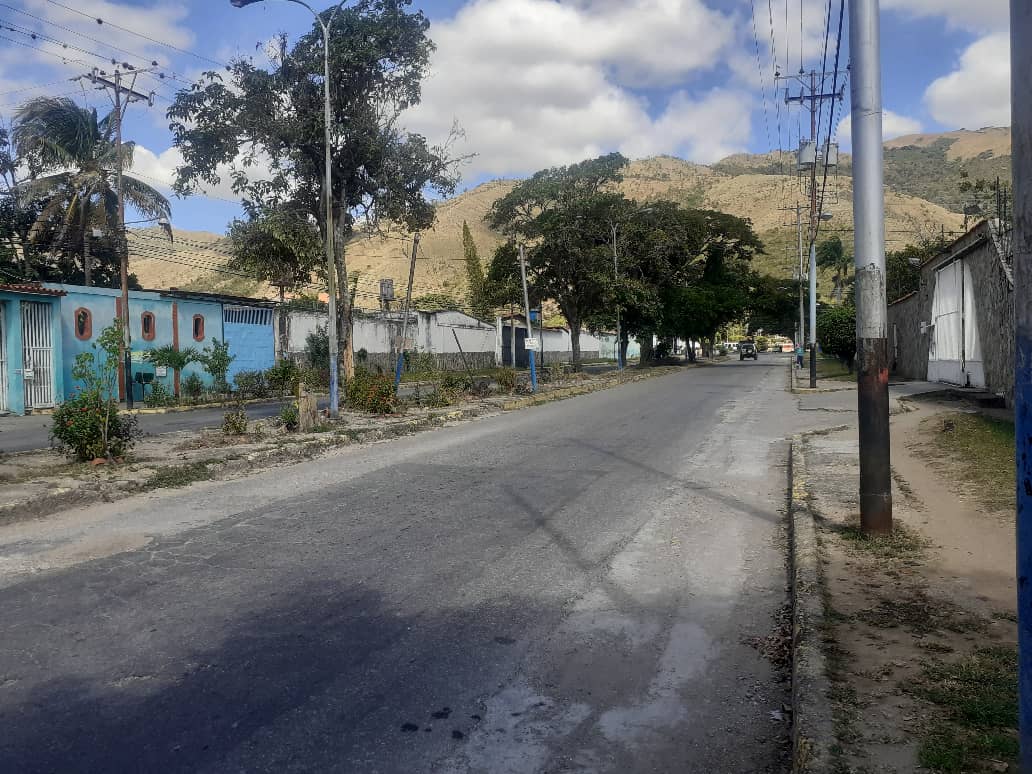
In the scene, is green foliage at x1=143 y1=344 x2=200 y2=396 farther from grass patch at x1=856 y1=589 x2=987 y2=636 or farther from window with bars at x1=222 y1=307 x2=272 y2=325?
grass patch at x1=856 y1=589 x2=987 y2=636

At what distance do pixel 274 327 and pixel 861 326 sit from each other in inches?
1227

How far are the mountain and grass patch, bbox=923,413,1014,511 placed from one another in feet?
206

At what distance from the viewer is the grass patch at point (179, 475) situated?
10023mm

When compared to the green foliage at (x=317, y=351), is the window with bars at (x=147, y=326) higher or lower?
higher

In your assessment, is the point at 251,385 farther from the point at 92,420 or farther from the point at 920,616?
the point at 920,616

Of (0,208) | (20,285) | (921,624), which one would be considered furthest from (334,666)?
(0,208)

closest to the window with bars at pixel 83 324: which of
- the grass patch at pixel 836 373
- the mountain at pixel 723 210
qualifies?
the grass patch at pixel 836 373

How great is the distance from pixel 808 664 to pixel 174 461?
10020 millimetres

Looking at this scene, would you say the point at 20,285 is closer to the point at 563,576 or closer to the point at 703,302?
the point at 563,576

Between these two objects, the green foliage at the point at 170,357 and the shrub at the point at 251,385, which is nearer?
the green foliage at the point at 170,357

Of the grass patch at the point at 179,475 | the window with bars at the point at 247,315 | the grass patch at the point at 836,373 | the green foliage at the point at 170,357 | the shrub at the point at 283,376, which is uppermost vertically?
the window with bars at the point at 247,315

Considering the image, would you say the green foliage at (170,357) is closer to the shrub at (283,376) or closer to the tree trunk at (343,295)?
the shrub at (283,376)

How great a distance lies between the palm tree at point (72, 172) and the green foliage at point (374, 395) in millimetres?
16441

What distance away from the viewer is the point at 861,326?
6.52m
